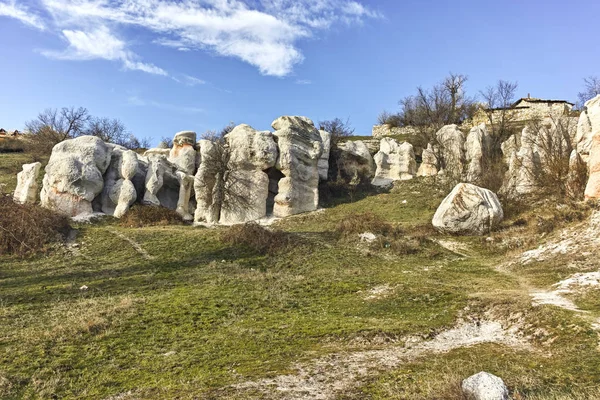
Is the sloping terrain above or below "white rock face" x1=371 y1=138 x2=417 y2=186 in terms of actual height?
below

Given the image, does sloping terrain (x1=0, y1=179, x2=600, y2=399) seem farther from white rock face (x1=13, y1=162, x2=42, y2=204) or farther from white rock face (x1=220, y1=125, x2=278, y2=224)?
white rock face (x1=13, y1=162, x2=42, y2=204)

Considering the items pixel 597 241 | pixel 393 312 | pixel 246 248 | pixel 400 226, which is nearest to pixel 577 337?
pixel 393 312

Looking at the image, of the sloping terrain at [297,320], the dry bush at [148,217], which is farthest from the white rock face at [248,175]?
the sloping terrain at [297,320]

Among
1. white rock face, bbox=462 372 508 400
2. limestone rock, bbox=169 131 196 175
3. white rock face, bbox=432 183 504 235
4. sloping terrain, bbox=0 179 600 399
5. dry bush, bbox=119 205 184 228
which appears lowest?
sloping terrain, bbox=0 179 600 399

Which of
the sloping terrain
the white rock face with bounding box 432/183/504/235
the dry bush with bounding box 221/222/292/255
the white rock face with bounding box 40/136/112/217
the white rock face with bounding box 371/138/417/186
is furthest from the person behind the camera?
the white rock face with bounding box 371/138/417/186

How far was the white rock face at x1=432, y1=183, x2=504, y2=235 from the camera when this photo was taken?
23261mm

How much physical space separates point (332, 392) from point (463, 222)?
18.4 m

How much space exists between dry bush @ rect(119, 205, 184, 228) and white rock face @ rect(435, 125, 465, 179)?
24.1m

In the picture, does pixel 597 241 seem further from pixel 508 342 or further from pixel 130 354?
pixel 130 354

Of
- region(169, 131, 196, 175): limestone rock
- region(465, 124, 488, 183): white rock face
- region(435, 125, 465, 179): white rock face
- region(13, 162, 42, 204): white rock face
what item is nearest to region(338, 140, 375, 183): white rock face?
region(435, 125, 465, 179): white rock face

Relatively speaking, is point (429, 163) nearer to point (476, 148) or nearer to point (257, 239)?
point (476, 148)

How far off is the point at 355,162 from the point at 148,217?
2049cm

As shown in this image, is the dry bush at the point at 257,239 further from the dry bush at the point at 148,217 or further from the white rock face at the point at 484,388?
the white rock face at the point at 484,388

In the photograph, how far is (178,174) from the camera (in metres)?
34.4
